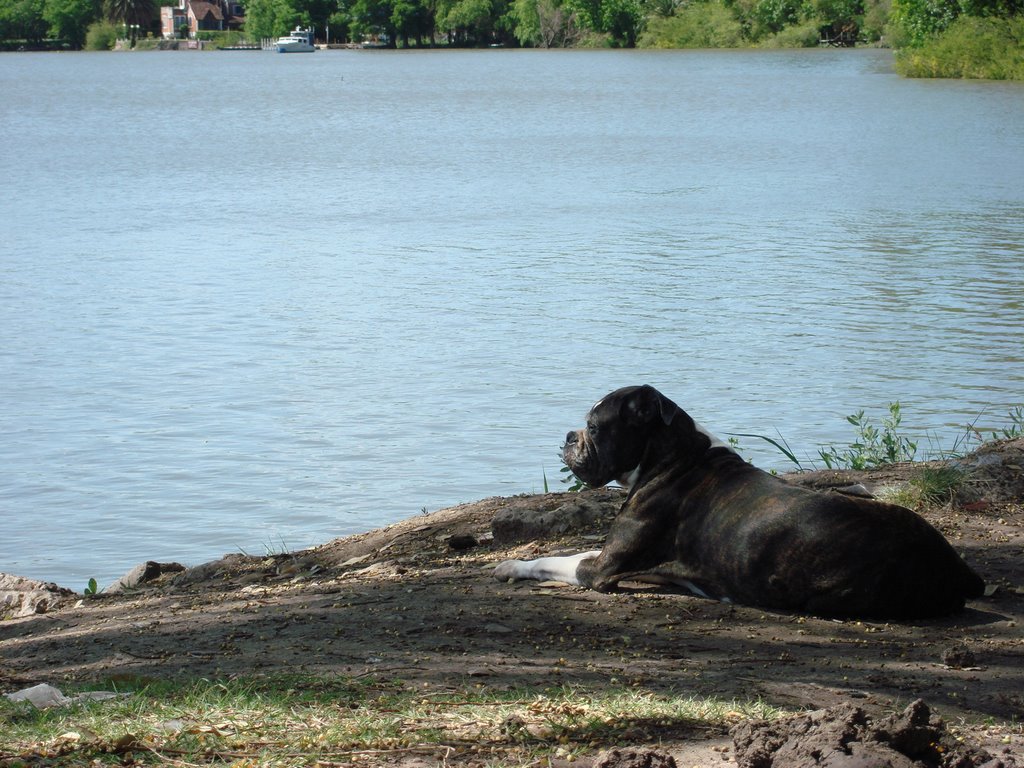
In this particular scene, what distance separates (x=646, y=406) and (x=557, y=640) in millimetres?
1405

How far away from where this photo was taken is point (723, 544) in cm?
600

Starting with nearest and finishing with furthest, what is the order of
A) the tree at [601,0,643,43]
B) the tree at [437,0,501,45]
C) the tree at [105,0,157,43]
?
the tree at [601,0,643,43] < the tree at [437,0,501,45] < the tree at [105,0,157,43]

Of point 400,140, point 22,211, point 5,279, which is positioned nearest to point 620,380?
point 5,279

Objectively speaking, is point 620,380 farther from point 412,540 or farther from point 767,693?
point 767,693

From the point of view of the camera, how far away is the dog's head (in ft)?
21.1

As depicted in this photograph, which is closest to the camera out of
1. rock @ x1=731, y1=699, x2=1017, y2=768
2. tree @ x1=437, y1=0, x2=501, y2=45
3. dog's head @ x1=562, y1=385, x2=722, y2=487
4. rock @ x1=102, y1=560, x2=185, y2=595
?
rock @ x1=731, y1=699, x2=1017, y2=768

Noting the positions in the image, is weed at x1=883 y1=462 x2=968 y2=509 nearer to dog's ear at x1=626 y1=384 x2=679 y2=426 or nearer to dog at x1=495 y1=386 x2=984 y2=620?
dog at x1=495 y1=386 x2=984 y2=620

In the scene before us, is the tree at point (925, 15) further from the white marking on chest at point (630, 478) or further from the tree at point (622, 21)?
the white marking on chest at point (630, 478)

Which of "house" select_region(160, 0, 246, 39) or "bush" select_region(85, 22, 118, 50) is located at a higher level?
Result: "house" select_region(160, 0, 246, 39)

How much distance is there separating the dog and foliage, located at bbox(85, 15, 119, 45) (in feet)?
604

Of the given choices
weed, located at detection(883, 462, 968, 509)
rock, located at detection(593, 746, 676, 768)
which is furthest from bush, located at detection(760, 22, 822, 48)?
rock, located at detection(593, 746, 676, 768)

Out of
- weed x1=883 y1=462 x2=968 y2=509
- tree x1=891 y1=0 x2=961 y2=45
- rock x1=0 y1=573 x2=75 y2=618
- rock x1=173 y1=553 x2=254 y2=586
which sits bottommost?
rock x1=0 y1=573 x2=75 y2=618

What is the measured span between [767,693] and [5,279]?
1730 centimetres

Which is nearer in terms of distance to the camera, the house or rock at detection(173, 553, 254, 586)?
rock at detection(173, 553, 254, 586)
